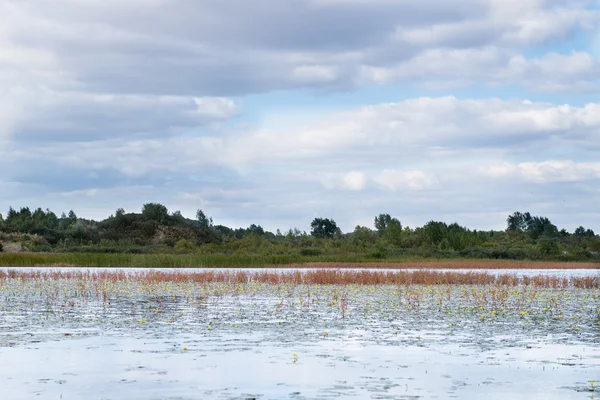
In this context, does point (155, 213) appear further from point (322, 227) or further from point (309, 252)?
point (309, 252)

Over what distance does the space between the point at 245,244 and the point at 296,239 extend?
146 ft

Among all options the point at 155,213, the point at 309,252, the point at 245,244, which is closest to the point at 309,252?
the point at 309,252

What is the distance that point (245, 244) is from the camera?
113938mm

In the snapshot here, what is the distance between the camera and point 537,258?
9919 cm

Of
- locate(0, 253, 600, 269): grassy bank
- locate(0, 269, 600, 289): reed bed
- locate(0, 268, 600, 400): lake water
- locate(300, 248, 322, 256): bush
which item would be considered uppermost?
locate(300, 248, 322, 256): bush

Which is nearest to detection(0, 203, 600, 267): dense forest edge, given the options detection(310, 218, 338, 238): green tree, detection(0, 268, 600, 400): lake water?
detection(310, 218, 338, 238): green tree

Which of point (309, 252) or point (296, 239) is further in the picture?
point (296, 239)

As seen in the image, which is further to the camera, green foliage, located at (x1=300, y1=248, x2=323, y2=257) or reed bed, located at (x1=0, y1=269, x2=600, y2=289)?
green foliage, located at (x1=300, y1=248, x2=323, y2=257)

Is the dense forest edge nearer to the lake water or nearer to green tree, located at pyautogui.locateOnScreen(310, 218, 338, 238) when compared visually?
green tree, located at pyautogui.locateOnScreen(310, 218, 338, 238)

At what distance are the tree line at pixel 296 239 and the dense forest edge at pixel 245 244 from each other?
0.42 ft

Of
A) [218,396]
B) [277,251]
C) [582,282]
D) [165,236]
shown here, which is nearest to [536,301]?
[582,282]

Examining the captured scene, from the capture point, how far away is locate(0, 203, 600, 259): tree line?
10200 centimetres

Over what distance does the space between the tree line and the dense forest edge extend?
13cm

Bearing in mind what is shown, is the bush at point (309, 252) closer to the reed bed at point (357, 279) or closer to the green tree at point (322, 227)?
the reed bed at point (357, 279)
